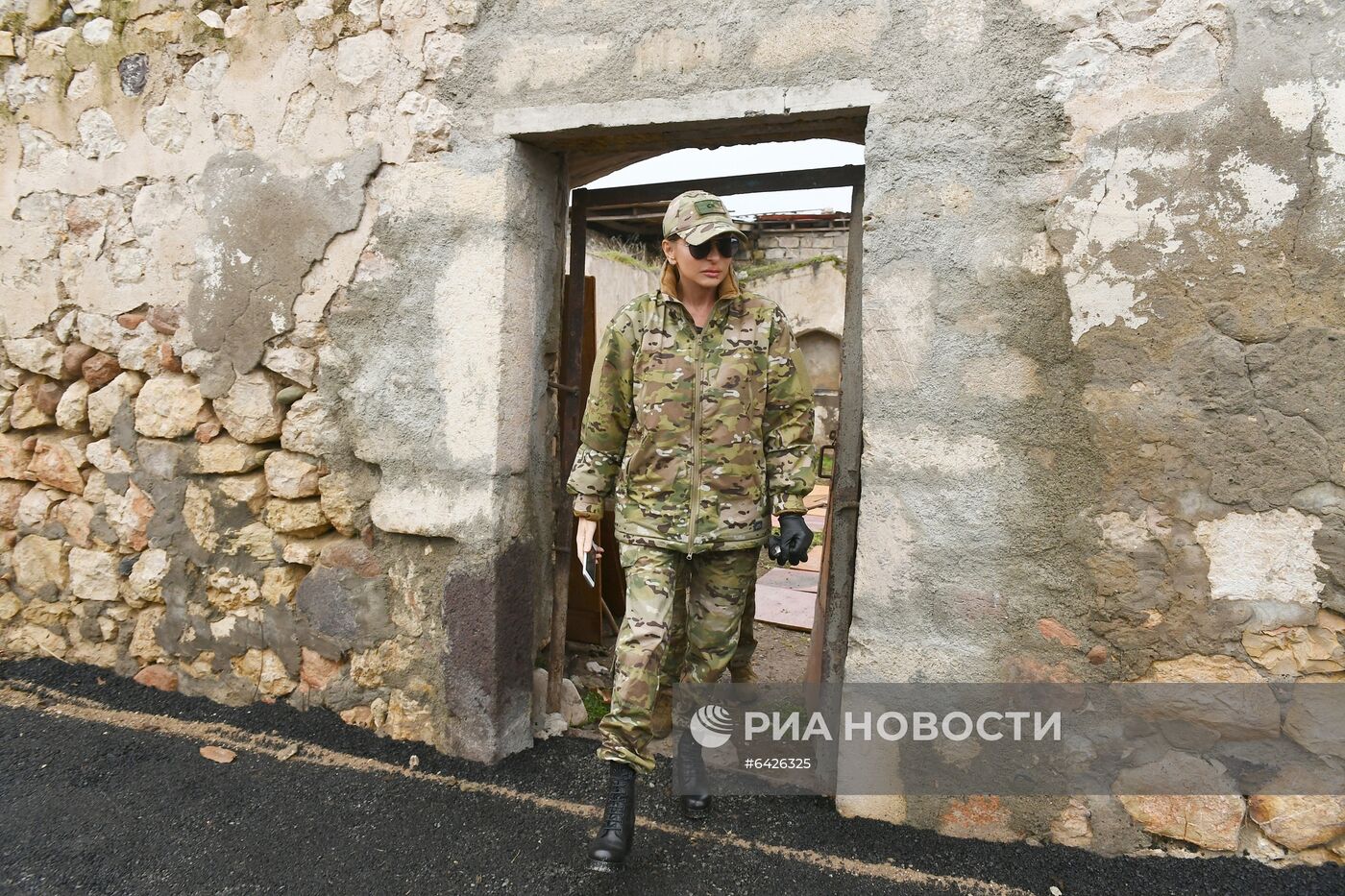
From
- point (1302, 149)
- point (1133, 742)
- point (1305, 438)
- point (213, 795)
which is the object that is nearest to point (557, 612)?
point (213, 795)

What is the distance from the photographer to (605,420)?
2.55 meters

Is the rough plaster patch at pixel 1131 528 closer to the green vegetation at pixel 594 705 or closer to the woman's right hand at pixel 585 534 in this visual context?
the woman's right hand at pixel 585 534

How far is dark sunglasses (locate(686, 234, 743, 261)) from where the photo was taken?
2371 millimetres

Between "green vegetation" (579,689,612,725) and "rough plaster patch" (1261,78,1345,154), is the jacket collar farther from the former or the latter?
"green vegetation" (579,689,612,725)

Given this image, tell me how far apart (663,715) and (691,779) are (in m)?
0.64

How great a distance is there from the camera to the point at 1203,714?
221cm

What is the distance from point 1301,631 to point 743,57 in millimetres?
2198

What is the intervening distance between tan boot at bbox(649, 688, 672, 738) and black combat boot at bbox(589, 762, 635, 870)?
794mm

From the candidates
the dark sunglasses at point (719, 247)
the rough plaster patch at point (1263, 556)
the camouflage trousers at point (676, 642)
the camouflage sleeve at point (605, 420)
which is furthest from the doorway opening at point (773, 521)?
the rough plaster patch at point (1263, 556)

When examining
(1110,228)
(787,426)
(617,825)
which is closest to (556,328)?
(787,426)

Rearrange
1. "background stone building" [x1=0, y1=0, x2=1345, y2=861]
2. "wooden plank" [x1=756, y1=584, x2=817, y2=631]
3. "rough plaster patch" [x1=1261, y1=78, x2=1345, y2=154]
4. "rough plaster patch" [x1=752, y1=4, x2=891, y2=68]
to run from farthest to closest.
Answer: "wooden plank" [x1=756, y1=584, x2=817, y2=631] → "rough plaster patch" [x1=752, y1=4, x2=891, y2=68] → "background stone building" [x1=0, y1=0, x2=1345, y2=861] → "rough plaster patch" [x1=1261, y1=78, x2=1345, y2=154]

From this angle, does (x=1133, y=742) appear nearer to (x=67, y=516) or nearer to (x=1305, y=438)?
(x=1305, y=438)

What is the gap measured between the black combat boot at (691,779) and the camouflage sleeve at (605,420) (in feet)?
2.65

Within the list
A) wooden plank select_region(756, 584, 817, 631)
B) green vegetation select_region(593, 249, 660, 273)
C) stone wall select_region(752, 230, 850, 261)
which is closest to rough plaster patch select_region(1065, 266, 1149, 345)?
wooden plank select_region(756, 584, 817, 631)
